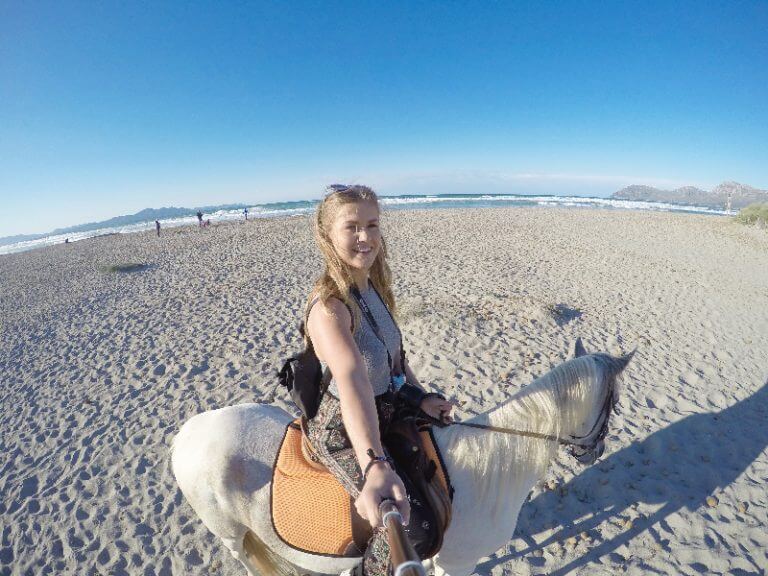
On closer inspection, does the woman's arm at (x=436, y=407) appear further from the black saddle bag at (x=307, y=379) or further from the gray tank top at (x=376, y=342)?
the black saddle bag at (x=307, y=379)

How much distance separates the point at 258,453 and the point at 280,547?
57cm

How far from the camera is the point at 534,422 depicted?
1776 mm

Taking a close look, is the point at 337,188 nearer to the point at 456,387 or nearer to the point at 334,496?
the point at 334,496

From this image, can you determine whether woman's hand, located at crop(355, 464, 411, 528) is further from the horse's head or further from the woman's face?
the horse's head

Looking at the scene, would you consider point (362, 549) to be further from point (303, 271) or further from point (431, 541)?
point (303, 271)

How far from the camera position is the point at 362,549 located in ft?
5.70

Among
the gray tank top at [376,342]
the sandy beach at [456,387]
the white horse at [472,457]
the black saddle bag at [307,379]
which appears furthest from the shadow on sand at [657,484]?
the black saddle bag at [307,379]

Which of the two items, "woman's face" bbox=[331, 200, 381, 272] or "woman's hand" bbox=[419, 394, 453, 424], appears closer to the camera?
"woman's face" bbox=[331, 200, 381, 272]

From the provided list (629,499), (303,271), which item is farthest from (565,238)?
(629,499)

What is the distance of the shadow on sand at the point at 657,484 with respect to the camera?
9.73 feet

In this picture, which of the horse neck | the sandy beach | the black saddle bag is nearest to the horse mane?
the horse neck

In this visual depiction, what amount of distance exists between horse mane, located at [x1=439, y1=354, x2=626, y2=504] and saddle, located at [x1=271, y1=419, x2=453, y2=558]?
20 centimetres

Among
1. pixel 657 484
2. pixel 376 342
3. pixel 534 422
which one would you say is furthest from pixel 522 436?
pixel 657 484

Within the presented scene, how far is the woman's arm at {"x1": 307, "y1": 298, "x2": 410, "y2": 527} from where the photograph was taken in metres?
1.20
